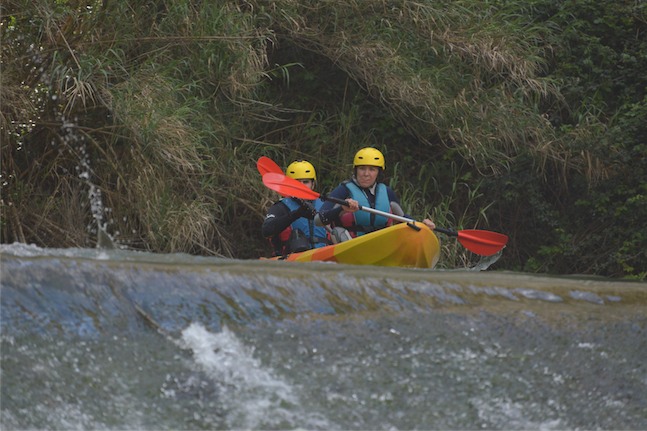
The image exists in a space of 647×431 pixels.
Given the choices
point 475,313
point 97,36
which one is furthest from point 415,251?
point 97,36

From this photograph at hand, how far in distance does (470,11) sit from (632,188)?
2.18m

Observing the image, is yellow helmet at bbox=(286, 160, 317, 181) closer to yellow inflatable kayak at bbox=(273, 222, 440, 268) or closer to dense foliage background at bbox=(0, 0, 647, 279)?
dense foliage background at bbox=(0, 0, 647, 279)

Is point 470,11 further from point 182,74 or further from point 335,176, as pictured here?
point 182,74

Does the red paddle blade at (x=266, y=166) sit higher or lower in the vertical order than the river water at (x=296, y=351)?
lower

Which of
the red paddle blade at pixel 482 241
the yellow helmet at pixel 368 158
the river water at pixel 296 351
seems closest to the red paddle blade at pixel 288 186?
the yellow helmet at pixel 368 158

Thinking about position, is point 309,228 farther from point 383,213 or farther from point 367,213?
point 383,213

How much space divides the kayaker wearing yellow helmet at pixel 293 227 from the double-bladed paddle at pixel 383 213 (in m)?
0.16

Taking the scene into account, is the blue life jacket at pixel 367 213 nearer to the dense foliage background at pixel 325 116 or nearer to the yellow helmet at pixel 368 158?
the yellow helmet at pixel 368 158

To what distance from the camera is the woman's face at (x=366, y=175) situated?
23.4 feet

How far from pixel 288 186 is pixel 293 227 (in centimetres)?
38

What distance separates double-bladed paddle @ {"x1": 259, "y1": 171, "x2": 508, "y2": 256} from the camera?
6.74m

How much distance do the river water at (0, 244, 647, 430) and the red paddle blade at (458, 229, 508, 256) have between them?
316 centimetres

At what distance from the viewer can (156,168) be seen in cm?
789

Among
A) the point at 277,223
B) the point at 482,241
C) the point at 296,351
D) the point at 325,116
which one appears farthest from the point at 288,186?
the point at 296,351
